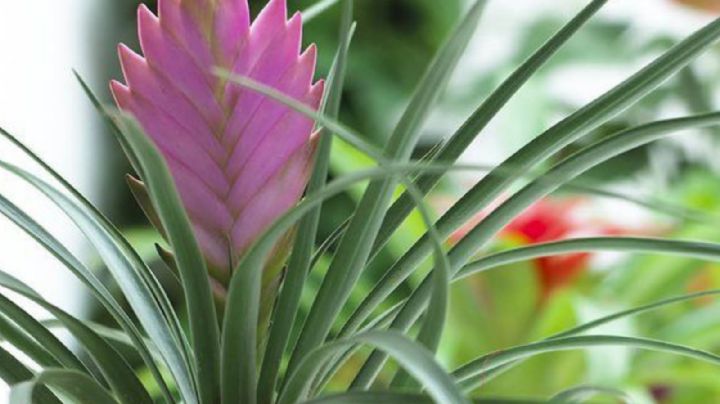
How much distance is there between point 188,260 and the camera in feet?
1.38

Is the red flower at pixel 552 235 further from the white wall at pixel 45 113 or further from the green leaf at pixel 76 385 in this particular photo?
the green leaf at pixel 76 385

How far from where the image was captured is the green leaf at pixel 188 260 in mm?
369

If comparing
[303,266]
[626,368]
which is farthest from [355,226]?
[626,368]

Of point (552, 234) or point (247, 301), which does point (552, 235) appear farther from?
point (247, 301)

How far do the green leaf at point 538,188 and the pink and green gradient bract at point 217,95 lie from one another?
74mm

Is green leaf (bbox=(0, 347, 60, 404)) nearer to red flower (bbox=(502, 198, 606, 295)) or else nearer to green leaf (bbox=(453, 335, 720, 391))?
green leaf (bbox=(453, 335, 720, 391))

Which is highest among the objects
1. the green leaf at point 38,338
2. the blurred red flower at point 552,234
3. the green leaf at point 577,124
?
the blurred red flower at point 552,234

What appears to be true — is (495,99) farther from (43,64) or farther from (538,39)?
(538,39)

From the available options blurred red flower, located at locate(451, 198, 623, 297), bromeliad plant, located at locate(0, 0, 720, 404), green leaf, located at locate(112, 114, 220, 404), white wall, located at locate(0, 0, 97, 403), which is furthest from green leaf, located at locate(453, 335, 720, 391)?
white wall, located at locate(0, 0, 97, 403)

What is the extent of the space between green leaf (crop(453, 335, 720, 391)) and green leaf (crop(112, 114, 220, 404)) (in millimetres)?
103

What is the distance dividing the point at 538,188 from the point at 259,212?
0.12 m

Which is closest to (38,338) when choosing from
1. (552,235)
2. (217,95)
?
(217,95)

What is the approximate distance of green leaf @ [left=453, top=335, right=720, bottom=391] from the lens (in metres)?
0.46

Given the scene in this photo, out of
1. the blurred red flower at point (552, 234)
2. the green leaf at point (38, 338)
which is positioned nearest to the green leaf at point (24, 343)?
the green leaf at point (38, 338)
